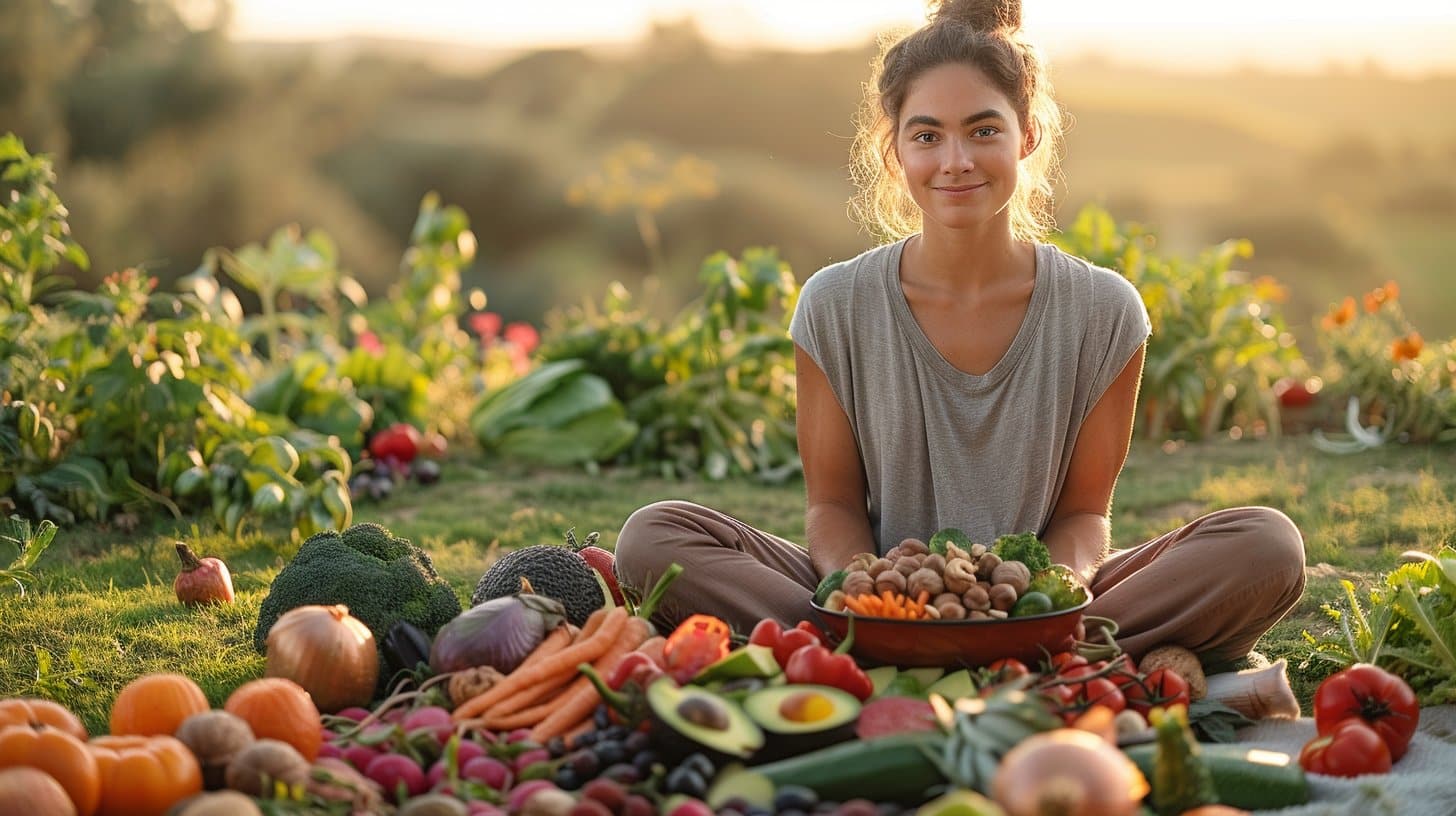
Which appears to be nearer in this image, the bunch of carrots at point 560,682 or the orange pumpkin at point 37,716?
the orange pumpkin at point 37,716

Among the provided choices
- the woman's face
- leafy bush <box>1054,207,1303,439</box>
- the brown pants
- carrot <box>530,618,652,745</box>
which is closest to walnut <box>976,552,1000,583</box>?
the brown pants

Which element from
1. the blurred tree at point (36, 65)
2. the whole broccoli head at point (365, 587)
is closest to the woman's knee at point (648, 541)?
the whole broccoli head at point (365, 587)

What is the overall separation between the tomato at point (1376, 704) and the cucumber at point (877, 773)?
1.08 metres

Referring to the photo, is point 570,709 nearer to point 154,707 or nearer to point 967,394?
point 154,707

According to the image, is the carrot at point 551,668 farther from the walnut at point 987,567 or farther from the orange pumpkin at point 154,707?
the walnut at point 987,567

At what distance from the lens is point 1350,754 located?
10.0 feet

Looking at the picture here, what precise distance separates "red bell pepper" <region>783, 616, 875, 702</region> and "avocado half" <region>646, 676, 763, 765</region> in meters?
0.22

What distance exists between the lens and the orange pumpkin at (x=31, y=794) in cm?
250

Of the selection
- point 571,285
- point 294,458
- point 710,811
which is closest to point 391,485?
point 294,458

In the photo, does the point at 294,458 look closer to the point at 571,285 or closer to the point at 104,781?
the point at 104,781

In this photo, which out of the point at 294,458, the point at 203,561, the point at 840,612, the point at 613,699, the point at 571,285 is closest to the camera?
the point at 613,699

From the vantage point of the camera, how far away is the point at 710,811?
2617 millimetres

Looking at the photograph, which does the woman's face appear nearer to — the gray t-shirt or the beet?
the gray t-shirt

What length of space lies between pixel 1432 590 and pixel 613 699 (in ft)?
7.00
